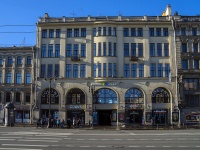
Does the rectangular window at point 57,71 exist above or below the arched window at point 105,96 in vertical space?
above

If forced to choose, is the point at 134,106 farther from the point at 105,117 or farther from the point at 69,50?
the point at 69,50

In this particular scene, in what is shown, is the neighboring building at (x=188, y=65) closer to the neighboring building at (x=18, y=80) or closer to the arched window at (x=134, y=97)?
the arched window at (x=134, y=97)

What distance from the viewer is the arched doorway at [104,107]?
55.0 meters

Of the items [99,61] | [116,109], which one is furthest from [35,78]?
[116,109]

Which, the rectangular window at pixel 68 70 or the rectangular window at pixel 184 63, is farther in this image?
the rectangular window at pixel 68 70

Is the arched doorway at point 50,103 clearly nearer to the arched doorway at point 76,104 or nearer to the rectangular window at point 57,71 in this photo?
the arched doorway at point 76,104

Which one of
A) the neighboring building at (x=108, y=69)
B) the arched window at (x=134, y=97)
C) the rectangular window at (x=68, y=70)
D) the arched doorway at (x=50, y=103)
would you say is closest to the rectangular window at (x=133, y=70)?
the neighboring building at (x=108, y=69)

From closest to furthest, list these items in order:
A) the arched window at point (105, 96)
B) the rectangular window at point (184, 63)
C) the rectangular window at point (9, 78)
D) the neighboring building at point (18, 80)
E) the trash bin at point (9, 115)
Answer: the trash bin at point (9, 115), the rectangular window at point (184, 63), the arched window at point (105, 96), the neighboring building at point (18, 80), the rectangular window at point (9, 78)

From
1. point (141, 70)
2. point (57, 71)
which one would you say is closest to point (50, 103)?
point (57, 71)

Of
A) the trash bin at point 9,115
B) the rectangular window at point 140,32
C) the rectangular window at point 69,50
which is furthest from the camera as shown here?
the rectangular window at point 69,50

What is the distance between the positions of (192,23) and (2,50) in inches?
1430

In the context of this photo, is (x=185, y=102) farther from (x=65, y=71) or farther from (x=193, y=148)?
(x=193, y=148)

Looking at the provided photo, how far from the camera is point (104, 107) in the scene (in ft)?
181

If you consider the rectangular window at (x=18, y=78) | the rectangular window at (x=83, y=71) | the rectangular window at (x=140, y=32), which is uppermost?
the rectangular window at (x=140, y=32)
